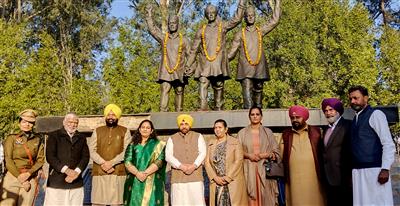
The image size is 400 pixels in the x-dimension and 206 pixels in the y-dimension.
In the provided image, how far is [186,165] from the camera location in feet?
18.2

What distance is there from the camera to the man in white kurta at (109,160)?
5578mm

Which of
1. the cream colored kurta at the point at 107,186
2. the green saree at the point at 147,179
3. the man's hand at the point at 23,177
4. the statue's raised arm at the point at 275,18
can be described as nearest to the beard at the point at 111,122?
the cream colored kurta at the point at 107,186

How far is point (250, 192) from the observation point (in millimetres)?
5559

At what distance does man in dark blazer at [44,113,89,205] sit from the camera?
5.40m

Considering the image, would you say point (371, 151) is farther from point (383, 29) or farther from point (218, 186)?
point (383, 29)

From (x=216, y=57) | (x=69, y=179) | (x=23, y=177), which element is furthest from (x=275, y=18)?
(x=23, y=177)

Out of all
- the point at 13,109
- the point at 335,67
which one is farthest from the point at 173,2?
the point at 13,109

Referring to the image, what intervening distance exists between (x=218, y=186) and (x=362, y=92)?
1.99 meters

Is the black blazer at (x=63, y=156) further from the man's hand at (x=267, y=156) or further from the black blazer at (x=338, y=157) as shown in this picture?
the black blazer at (x=338, y=157)

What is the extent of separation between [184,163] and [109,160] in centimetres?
93

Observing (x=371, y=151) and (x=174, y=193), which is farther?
(x=174, y=193)

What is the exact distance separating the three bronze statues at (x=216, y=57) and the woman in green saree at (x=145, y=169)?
9.29 feet

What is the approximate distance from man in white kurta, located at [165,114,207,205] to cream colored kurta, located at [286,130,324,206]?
1.08 m

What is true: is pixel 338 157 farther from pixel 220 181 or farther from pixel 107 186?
pixel 107 186
